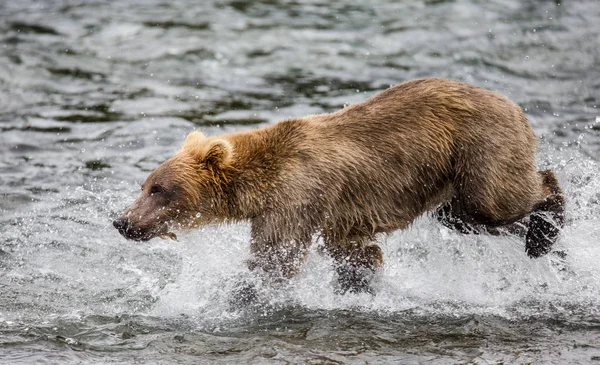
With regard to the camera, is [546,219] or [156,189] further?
[546,219]

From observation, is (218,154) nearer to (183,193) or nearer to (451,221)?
(183,193)

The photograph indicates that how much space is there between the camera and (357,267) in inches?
305

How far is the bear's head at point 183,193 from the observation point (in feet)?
23.8

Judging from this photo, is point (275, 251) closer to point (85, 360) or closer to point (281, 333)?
point (281, 333)

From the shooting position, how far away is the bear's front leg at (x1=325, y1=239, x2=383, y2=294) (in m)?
7.72

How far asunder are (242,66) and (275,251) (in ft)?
23.6

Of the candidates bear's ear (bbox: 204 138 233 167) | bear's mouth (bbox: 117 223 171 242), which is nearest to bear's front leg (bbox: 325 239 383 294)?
bear's ear (bbox: 204 138 233 167)

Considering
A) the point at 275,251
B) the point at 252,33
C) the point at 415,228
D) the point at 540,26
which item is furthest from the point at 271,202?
the point at 540,26

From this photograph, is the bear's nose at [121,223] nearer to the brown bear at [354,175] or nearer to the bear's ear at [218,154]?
→ the brown bear at [354,175]

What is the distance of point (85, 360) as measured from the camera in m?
6.42

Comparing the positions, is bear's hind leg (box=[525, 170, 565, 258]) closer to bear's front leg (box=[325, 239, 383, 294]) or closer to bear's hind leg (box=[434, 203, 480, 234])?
bear's hind leg (box=[434, 203, 480, 234])

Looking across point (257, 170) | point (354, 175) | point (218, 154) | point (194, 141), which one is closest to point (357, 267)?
point (354, 175)

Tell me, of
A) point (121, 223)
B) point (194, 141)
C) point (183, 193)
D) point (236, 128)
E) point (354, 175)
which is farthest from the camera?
point (236, 128)

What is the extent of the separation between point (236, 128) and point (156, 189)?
445cm
